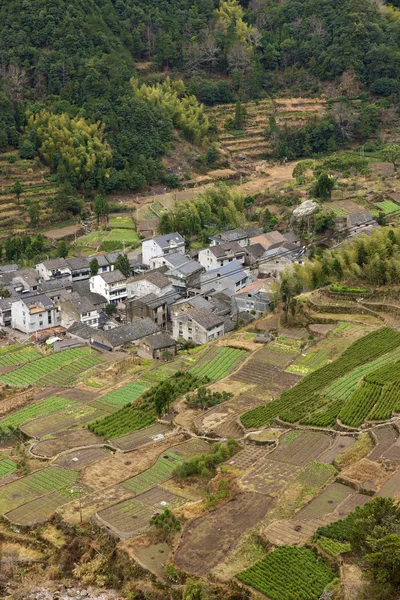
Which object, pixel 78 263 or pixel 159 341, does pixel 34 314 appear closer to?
pixel 78 263

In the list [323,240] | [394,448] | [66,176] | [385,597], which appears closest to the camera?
[385,597]

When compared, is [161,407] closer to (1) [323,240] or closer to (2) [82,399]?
(2) [82,399]

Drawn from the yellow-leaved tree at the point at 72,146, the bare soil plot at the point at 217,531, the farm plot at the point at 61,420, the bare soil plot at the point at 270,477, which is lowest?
the farm plot at the point at 61,420

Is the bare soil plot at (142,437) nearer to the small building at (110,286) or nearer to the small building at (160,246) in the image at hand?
the small building at (110,286)

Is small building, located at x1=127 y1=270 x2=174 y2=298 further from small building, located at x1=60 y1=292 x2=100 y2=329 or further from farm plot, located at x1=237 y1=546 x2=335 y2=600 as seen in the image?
farm plot, located at x1=237 y1=546 x2=335 y2=600

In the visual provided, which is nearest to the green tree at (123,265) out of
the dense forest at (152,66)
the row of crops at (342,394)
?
the dense forest at (152,66)

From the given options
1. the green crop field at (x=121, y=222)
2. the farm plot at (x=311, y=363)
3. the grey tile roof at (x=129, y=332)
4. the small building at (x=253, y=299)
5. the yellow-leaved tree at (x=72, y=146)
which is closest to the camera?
the farm plot at (x=311, y=363)

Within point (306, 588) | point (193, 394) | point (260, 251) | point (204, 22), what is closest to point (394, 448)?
point (306, 588)
